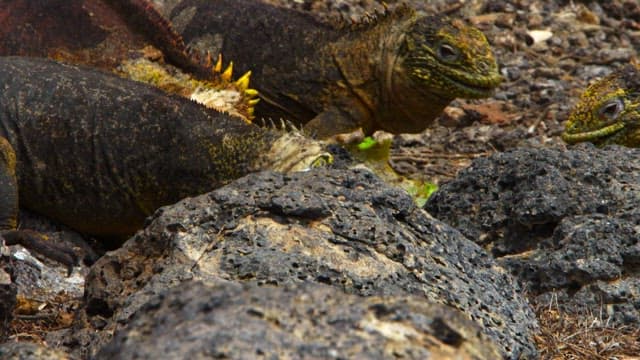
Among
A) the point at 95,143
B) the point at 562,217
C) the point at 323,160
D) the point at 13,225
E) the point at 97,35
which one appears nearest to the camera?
the point at 562,217

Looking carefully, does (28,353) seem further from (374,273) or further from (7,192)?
(7,192)

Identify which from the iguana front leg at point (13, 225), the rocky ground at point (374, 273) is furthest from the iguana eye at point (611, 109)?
the iguana front leg at point (13, 225)

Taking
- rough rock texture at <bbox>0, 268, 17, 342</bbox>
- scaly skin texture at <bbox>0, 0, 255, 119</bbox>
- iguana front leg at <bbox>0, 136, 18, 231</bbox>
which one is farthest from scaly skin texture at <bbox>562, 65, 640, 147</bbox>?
rough rock texture at <bbox>0, 268, 17, 342</bbox>

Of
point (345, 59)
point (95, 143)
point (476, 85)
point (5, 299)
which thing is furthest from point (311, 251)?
point (345, 59)

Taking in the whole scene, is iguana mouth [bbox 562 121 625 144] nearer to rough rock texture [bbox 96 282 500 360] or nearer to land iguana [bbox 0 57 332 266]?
land iguana [bbox 0 57 332 266]

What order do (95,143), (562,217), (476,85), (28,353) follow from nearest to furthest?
1. (28,353)
2. (562,217)
3. (95,143)
4. (476,85)
